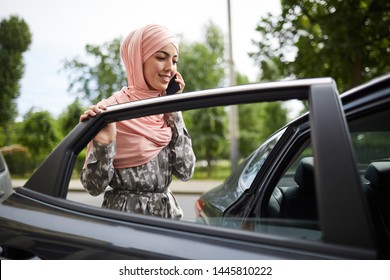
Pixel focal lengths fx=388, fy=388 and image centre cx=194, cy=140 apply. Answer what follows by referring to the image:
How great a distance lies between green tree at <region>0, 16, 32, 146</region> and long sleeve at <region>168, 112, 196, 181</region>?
878 centimetres

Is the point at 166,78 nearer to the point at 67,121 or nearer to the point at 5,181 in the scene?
the point at 5,181

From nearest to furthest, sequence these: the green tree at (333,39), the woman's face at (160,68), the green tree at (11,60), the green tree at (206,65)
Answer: the woman's face at (160,68) → the green tree at (333,39) → the green tree at (11,60) → the green tree at (206,65)

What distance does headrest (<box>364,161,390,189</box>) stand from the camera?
180 cm

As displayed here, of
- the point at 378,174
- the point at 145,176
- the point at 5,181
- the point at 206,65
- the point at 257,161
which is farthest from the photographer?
the point at 206,65

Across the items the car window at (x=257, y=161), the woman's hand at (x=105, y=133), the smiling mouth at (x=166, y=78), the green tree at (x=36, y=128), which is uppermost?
the green tree at (x=36, y=128)

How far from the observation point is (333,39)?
25.1 ft

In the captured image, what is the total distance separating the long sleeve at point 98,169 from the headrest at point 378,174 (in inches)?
48.0

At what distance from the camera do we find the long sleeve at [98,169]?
1364 millimetres

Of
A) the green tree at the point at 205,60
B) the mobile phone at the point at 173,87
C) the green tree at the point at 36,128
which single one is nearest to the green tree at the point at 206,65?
the green tree at the point at 205,60

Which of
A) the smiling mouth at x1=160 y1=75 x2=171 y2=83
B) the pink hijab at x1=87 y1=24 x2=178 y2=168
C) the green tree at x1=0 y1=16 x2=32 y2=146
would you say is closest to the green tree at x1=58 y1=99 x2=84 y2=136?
the pink hijab at x1=87 y1=24 x2=178 y2=168

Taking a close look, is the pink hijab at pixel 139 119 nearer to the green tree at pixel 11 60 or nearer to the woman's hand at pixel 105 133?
the woman's hand at pixel 105 133

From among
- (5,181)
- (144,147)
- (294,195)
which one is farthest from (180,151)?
(5,181)

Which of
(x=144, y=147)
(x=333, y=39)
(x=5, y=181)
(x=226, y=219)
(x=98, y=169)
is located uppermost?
(x=333, y=39)

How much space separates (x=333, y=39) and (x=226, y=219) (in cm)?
723
